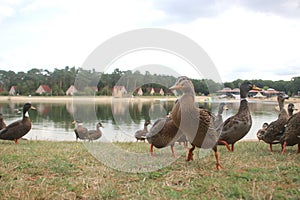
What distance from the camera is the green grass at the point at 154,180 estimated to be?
3621 millimetres

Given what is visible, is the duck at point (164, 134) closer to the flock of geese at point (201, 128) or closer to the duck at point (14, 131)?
the flock of geese at point (201, 128)

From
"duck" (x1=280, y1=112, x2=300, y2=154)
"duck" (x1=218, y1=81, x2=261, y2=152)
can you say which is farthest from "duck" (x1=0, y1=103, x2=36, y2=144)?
"duck" (x1=280, y1=112, x2=300, y2=154)

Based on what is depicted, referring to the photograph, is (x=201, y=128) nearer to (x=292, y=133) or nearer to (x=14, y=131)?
(x=292, y=133)

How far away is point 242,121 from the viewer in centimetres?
697

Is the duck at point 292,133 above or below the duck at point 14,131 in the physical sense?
above

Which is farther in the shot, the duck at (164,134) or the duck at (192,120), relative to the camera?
the duck at (164,134)

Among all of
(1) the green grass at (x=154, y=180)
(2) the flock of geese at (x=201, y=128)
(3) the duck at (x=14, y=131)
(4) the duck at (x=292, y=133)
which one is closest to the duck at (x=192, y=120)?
(2) the flock of geese at (x=201, y=128)

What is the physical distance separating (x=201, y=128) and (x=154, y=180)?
116 centimetres

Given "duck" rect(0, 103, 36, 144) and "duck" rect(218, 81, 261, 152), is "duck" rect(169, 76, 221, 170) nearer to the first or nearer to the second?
"duck" rect(218, 81, 261, 152)

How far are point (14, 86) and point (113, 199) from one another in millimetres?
74112

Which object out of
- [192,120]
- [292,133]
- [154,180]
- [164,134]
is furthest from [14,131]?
[292,133]

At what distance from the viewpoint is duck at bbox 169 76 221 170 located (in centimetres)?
468

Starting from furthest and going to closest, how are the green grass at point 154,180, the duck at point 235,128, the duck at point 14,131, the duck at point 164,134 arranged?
the duck at point 14,131 → the duck at point 235,128 → the duck at point 164,134 → the green grass at point 154,180

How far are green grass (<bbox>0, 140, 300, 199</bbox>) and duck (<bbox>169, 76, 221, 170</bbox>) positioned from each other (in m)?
0.46
